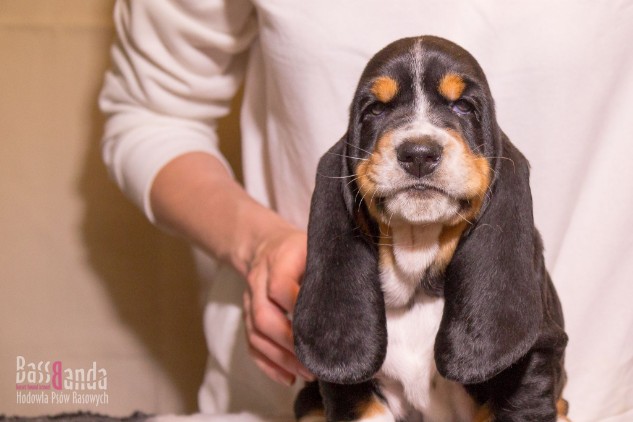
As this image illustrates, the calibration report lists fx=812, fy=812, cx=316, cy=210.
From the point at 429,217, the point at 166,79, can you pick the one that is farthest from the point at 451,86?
the point at 166,79

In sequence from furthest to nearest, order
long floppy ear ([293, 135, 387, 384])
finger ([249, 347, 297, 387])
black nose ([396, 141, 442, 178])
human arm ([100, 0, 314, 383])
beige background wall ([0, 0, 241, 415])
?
beige background wall ([0, 0, 241, 415]) < human arm ([100, 0, 314, 383]) < finger ([249, 347, 297, 387]) < long floppy ear ([293, 135, 387, 384]) < black nose ([396, 141, 442, 178])

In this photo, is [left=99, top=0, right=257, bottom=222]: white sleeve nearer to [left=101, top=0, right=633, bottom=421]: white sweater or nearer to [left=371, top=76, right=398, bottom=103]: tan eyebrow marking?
[left=101, top=0, right=633, bottom=421]: white sweater

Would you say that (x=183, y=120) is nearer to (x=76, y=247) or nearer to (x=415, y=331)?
(x=76, y=247)

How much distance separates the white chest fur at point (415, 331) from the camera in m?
1.08

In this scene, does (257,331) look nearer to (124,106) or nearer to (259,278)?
(259,278)

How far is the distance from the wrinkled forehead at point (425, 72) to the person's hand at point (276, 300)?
0.48 m

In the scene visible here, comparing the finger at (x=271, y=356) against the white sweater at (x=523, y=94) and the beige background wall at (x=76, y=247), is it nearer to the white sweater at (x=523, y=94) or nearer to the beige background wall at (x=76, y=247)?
the white sweater at (x=523, y=94)

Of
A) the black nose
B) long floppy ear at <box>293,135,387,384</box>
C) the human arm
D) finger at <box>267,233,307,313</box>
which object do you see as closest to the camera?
the black nose

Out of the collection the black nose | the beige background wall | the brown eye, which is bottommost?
the beige background wall

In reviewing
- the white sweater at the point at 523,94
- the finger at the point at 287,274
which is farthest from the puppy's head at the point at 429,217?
the white sweater at the point at 523,94

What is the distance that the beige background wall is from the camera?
8.09ft

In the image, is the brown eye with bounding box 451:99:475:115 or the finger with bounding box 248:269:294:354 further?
the finger with bounding box 248:269:294:354

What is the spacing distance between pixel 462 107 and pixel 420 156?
135 millimetres

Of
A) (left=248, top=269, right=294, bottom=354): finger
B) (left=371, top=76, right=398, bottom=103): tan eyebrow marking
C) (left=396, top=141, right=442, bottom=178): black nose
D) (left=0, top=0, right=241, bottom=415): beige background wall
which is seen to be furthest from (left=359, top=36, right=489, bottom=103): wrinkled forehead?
(left=0, top=0, right=241, bottom=415): beige background wall
